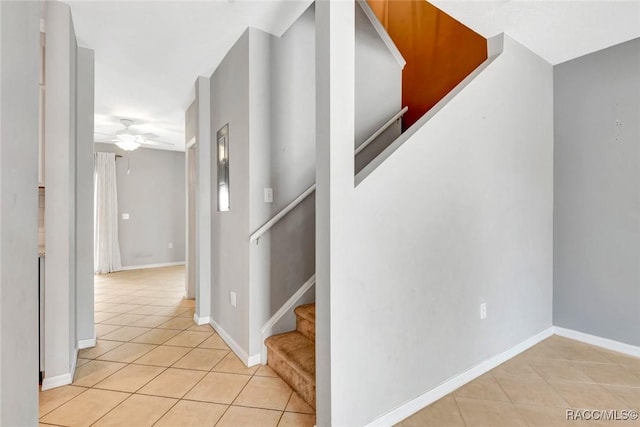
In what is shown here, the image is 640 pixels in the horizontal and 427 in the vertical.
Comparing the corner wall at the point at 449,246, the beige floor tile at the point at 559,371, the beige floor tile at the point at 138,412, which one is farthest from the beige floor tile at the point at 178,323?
the beige floor tile at the point at 559,371

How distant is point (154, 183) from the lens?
659 centimetres

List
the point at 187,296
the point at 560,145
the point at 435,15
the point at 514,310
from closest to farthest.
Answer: the point at 514,310
the point at 560,145
the point at 435,15
the point at 187,296

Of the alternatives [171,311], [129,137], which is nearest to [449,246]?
[171,311]

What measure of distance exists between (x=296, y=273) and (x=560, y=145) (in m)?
2.63

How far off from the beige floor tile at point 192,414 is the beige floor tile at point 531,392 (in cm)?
175

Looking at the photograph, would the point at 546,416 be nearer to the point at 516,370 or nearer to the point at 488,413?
the point at 488,413

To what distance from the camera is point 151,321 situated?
127 inches

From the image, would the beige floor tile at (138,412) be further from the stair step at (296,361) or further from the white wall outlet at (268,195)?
the white wall outlet at (268,195)

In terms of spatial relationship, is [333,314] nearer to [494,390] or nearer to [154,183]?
[494,390]

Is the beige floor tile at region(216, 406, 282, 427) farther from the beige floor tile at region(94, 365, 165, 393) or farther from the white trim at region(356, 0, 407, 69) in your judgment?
the white trim at region(356, 0, 407, 69)

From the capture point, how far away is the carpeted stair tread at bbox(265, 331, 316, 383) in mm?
1860

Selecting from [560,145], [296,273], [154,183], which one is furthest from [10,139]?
[154,183]

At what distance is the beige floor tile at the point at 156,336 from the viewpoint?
2.71 m

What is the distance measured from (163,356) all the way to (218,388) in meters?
0.75
